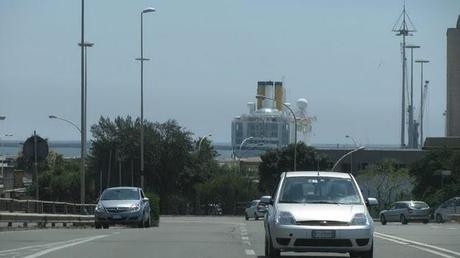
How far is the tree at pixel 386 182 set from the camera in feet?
276

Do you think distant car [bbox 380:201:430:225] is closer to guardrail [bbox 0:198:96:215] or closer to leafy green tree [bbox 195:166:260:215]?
guardrail [bbox 0:198:96:215]

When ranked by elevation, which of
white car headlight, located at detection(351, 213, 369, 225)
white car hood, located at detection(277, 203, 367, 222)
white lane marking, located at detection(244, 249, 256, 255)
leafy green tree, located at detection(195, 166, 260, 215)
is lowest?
leafy green tree, located at detection(195, 166, 260, 215)

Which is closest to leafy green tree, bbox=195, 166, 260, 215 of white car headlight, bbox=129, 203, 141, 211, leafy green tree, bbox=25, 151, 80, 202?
leafy green tree, bbox=25, 151, 80, 202

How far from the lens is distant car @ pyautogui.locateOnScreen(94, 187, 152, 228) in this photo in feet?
103

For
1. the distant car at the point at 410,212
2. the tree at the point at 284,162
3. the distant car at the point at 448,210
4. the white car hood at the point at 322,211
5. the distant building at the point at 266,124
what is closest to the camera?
the white car hood at the point at 322,211

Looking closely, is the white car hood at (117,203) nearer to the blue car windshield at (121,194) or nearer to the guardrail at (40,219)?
the blue car windshield at (121,194)

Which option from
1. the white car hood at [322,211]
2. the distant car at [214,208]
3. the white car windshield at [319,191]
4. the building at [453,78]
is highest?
the building at [453,78]

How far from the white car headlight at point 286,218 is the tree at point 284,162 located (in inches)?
3052

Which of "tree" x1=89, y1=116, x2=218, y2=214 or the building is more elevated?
the building

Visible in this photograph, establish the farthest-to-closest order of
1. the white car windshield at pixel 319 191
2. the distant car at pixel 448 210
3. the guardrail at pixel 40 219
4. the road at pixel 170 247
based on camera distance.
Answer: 1. the distant car at pixel 448 210
2. the guardrail at pixel 40 219
3. the road at pixel 170 247
4. the white car windshield at pixel 319 191

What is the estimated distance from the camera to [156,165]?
8294 centimetres

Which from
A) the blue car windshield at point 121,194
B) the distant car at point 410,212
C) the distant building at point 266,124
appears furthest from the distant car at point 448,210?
the distant building at point 266,124

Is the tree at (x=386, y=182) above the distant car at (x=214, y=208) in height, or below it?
above

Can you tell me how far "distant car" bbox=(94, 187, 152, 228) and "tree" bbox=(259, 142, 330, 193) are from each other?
60408 mm
